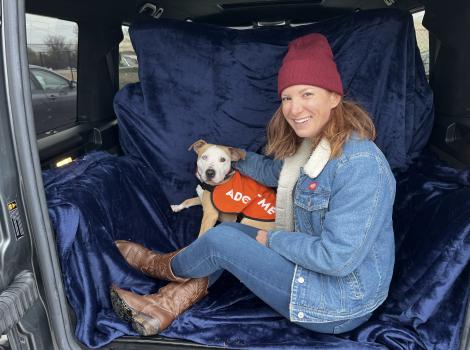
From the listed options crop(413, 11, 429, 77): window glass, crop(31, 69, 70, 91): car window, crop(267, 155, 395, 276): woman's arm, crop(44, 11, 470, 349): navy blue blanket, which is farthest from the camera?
crop(413, 11, 429, 77): window glass

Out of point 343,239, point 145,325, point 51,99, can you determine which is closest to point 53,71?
point 51,99

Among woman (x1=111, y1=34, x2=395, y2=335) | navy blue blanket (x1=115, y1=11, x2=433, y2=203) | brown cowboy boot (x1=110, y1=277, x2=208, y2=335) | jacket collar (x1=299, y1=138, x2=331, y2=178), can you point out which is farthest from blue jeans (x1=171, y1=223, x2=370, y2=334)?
navy blue blanket (x1=115, y1=11, x2=433, y2=203)

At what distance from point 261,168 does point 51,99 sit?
1508mm

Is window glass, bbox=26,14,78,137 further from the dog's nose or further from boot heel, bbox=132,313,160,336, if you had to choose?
boot heel, bbox=132,313,160,336

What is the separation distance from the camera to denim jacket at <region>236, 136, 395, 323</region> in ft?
5.61

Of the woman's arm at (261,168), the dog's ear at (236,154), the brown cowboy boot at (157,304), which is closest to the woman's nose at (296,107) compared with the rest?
the woman's arm at (261,168)

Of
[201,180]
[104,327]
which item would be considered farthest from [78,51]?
[104,327]

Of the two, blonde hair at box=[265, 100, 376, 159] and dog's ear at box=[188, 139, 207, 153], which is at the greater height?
blonde hair at box=[265, 100, 376, 159]

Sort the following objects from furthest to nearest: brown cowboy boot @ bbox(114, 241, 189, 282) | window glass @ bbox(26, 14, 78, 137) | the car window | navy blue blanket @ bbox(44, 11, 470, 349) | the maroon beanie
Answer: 1. the car window
2. window glass @ bbox(26, 14, 78, 137)
3. brown cowboy boot @ bbox(114, 241, 189, 282)
4. navy blue blanket @ bbox(44, 11, 470, 349)
5. the maroon beanie

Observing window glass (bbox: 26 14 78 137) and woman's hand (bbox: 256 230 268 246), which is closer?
woman's hand (bbox: 256 230 268 246)

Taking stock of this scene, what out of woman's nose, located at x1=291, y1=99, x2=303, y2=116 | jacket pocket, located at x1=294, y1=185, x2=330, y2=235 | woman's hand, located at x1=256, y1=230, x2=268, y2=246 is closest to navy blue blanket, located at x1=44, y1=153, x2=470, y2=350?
woman's hand, located at x1=256, y1=230, x2=268, y2=246

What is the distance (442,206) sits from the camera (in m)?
2.13

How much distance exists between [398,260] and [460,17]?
1564 mm

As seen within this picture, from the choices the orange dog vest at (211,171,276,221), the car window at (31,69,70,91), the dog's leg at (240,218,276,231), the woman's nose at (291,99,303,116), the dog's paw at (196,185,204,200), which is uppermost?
the woman's nose at (291,99,303,116)
